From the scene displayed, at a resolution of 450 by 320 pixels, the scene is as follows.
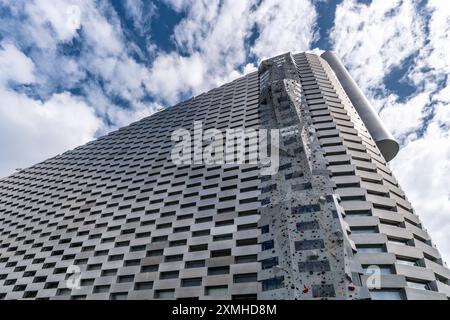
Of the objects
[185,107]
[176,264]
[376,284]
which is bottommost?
[376,284]

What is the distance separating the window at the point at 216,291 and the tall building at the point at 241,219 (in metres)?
0.11

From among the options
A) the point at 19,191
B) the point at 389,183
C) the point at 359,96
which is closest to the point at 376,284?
the point at 389,183

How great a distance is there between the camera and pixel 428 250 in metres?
30.5

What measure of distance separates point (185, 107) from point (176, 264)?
40.6 m

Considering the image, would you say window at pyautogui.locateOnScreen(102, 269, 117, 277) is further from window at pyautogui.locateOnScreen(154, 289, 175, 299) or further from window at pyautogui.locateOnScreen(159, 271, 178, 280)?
window at pyautogui.locateOnScreen(154, 289, 175, 299)

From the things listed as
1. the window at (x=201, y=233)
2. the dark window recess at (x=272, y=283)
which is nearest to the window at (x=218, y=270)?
the dark window recess at (x=272, y=283)

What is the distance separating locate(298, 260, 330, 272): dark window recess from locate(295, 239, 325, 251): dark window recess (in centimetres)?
147

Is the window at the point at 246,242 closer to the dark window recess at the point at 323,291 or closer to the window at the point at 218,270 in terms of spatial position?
the window at the point at 218,270

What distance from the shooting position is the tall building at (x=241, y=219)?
1063 inches

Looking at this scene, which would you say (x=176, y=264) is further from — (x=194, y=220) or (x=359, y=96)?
(x=359, y=96)

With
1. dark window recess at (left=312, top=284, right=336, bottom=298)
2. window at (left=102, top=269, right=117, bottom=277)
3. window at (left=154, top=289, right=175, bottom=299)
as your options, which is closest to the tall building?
dark window recess at (left=312, top=284, right=336, bottom=298)

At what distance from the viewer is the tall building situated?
27.0m

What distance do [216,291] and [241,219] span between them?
806 cm

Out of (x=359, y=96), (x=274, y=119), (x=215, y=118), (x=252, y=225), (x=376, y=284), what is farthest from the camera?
(x=359, y=96)
